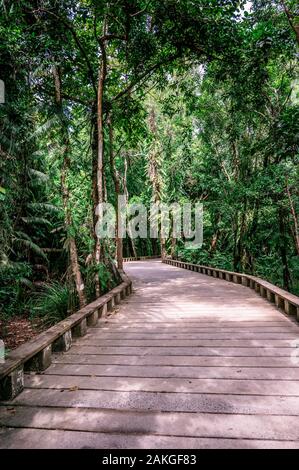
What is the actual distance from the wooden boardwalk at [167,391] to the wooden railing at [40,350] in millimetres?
116

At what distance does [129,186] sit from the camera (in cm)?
3691

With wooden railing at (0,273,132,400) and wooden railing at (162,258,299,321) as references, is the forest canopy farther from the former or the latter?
wooden railing at (162,258,299,321)

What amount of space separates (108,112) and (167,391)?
7.86m

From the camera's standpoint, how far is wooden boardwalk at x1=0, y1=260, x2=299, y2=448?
217cm

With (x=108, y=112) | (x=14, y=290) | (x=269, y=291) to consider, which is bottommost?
(x=14, y=290)

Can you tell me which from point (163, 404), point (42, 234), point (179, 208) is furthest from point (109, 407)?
point (179, 208)

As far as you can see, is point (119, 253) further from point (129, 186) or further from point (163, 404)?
point (129, 186)

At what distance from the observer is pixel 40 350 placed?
333 cm

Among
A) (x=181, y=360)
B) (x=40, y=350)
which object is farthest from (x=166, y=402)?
(x=40, y=350)

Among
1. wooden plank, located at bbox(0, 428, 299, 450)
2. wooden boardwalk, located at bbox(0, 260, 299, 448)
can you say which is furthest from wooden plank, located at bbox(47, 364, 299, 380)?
wooden plank, located at bbox(0, 428, 299, 450)

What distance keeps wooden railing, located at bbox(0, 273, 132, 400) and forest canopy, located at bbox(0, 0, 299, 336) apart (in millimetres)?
1571

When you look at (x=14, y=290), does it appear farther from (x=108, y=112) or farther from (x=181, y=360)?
(x=181, y=360)

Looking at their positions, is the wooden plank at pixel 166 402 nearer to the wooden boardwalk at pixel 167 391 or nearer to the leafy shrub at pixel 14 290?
the wooden boardwalk at pixel 167 391

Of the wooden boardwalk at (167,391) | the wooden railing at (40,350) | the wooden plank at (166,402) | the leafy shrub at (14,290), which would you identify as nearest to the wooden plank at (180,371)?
the wooden boardwalk at (167,391)
